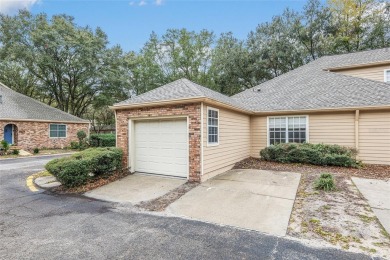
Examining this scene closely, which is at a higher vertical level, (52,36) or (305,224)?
(52,36)

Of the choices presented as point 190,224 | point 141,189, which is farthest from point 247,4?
point 190,224

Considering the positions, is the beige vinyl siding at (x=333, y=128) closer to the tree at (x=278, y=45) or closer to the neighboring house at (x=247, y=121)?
the neighboring house at (x=247, y=121)

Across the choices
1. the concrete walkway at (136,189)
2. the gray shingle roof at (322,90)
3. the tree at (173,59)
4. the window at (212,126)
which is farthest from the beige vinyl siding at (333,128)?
the tree at (173,59)

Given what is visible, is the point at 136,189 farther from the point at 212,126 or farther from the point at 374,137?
the point at 374,137

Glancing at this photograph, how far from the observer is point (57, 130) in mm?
19828

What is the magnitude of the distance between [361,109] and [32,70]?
97.4ft

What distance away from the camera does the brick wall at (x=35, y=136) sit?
1725 cm

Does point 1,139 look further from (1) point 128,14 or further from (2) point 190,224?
(2) point 190,224

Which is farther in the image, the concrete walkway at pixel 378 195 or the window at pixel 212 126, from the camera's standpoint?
the window at pixel 212 126

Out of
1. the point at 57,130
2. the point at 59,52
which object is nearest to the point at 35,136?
the point at 57,130

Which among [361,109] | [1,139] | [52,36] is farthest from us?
[52,36]

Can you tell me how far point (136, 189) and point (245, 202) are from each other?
3141 mm

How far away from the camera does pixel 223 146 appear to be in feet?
27.7

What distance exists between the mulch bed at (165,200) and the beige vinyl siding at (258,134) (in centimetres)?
598
